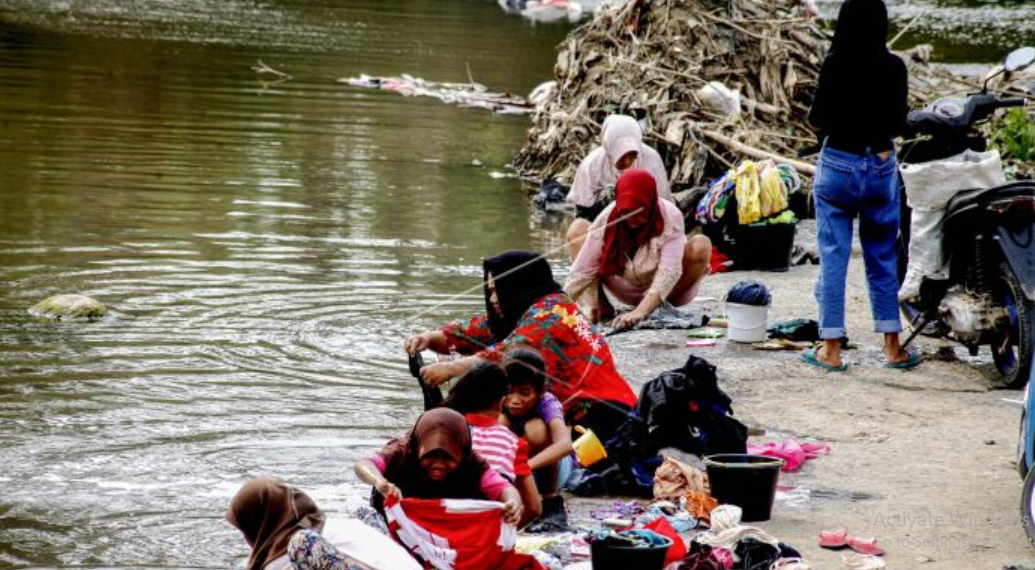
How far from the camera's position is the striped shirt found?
19.6ft

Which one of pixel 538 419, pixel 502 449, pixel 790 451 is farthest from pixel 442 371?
pixel 790 451

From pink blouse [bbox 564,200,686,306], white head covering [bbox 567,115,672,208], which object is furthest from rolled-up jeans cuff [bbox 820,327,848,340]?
white head covering [bbox 567,115,672,208]

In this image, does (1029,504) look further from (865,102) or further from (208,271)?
(208,271)

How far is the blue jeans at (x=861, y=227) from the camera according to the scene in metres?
8.49

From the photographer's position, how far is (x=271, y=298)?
36.2 ft

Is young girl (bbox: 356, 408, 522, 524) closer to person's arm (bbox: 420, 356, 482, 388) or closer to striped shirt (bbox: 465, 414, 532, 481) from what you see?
striped shirt (bbox: 465, 414, 532, 481)

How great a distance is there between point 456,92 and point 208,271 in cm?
1350

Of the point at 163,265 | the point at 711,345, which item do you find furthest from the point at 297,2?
the point at 711,345

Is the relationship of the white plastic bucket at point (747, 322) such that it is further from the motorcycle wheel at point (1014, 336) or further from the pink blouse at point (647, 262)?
the motorcycle wheel at point (1014, 336)

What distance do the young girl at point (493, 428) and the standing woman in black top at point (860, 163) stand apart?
115 inches

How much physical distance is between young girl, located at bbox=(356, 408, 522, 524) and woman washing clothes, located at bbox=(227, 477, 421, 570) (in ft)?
1.79

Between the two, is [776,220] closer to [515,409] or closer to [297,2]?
[515,409]

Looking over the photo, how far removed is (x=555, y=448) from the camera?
21.1ft

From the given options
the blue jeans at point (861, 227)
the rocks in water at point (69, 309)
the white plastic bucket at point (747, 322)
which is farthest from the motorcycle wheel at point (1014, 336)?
the rocks in water at point (69, 309)
